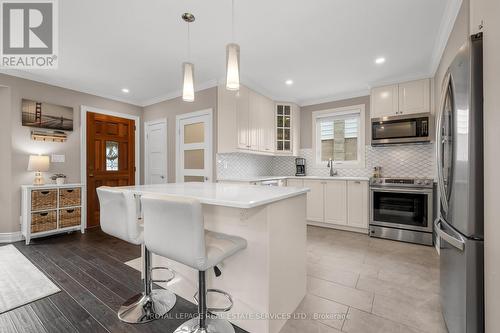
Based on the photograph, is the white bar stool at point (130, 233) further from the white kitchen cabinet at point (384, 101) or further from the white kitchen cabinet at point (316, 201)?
the white kitchen cabinet at point (384, 101)

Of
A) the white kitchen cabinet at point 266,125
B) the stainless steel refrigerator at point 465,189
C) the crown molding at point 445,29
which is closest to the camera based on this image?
the stainless steel refrigerator at point 465,189

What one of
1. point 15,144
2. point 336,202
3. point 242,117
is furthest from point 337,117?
point 15,144

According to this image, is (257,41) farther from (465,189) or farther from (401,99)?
(401,99)

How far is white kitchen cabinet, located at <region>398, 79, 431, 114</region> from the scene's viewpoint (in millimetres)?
3428

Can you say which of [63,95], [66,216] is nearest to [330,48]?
[63,95]

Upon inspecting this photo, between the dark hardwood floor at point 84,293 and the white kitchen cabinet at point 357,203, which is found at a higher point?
the white kitchen cabinet at point 357,203

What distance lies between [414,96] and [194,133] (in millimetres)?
3647

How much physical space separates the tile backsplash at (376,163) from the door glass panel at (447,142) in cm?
259

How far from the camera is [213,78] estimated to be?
371 cm

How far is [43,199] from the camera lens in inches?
134

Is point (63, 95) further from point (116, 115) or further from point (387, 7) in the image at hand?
point (387, 7)

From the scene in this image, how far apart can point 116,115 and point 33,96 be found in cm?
125

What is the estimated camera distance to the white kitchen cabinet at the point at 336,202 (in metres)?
3.90

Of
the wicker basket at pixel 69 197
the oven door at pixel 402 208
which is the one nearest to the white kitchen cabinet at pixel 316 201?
the oven door at pixel 402 208
